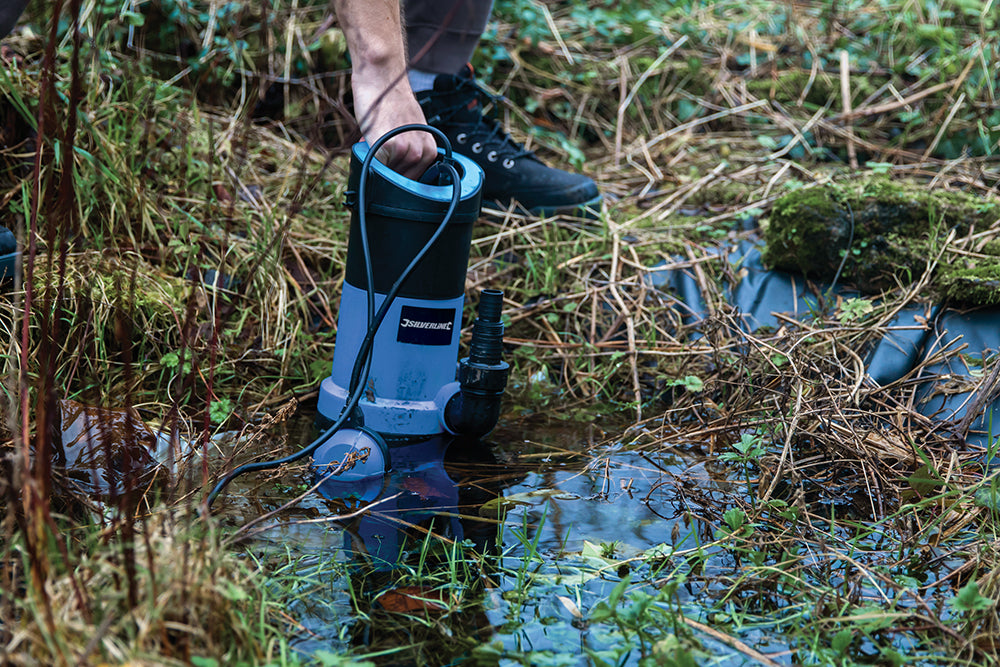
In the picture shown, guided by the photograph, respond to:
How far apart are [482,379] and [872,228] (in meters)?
1.26

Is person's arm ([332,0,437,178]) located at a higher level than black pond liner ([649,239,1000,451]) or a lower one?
higher

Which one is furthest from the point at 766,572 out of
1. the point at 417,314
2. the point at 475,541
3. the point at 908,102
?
the point at 908,102

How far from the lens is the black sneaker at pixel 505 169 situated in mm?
2541

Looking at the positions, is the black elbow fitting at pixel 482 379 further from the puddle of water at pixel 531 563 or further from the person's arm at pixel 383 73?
the person's arm at pixel 383 73

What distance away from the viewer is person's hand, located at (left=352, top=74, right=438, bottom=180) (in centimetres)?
162

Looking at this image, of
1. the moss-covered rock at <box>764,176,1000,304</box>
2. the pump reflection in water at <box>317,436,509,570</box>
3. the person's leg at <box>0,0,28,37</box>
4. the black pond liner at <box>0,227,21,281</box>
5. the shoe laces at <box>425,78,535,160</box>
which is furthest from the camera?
the shoe laces at <box>425,78,535,160</box>

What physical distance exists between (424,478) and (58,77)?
1.64m

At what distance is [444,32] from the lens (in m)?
2.33

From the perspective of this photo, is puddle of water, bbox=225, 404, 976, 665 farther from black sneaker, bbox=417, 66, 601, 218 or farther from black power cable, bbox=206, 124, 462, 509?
black sneaker, bbox=417, 66, 601, 218

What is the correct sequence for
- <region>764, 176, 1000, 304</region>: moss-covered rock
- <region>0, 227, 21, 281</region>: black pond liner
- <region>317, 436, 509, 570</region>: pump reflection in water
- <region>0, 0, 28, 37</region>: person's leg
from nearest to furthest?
<region>317, 436, 509, 570</region>: pump reflection in water, <region>0, 0, 28, 37</region>: person's leg, <region>0, 227, 21, 281</region>: black pond liner, <region>764, 176, 1000, 304</region>: moss-covered rock

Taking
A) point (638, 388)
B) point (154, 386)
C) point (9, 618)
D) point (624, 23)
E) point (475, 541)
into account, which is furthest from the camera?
point (624, 23)

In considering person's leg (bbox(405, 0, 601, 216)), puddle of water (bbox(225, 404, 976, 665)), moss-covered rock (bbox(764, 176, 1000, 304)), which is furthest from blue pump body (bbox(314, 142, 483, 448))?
moss-covered rock (bbox(764, 176, 1000, 304))

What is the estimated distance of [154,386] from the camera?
191cm

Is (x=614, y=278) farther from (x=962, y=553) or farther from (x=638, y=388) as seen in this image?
(x=962, y=553)
